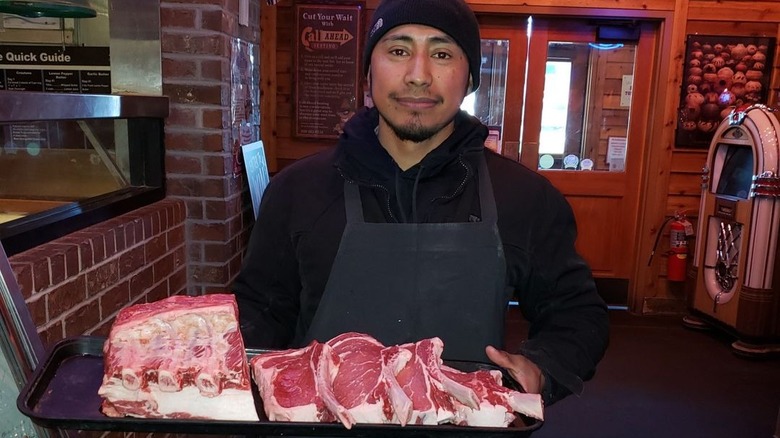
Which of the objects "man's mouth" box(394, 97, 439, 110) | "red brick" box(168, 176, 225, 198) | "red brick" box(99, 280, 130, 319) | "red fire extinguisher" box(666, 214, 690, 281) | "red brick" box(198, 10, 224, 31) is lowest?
"red fire extinguisher" box(666, 214, 690, 281)

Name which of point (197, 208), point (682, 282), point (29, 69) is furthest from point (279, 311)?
point (682, 282)

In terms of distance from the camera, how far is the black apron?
1.65 meters

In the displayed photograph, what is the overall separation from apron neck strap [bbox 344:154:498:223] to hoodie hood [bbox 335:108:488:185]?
0.03 m

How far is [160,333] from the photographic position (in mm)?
1259

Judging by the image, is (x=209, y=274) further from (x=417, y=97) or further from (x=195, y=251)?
(x=417, y=97)

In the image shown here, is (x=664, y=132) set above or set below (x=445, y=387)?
above

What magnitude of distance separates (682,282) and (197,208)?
179 inches

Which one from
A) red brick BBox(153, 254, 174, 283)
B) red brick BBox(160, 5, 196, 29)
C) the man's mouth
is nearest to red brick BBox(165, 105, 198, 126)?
red brick BBox(160, 5, 196, 29)

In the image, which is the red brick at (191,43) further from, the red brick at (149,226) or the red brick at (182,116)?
the red brick at (149,226)

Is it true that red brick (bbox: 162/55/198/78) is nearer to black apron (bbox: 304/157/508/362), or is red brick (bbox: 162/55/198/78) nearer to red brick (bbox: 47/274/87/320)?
red brick (bbox: 47/274/87/320)

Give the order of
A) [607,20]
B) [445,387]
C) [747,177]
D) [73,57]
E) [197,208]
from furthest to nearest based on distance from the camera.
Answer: [607,20] → [747,177] → [73,57] → [197,208] → [445,387]

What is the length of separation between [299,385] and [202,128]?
176 centimetres

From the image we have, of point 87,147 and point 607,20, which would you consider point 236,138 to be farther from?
point 607,20

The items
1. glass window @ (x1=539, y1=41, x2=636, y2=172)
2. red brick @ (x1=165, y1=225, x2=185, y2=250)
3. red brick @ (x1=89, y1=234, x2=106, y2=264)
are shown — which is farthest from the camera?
glass window @ (x1=539, y1=41, x2=636, y2=172)
